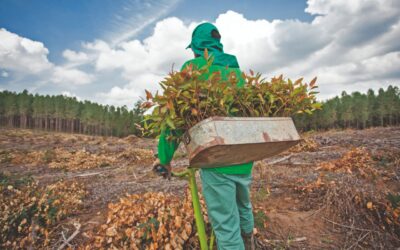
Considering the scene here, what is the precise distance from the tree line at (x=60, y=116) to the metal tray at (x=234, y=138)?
5091cm

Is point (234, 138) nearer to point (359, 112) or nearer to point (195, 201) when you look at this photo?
point (195, 201)

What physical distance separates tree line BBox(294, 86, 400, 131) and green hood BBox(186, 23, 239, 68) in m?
40.8

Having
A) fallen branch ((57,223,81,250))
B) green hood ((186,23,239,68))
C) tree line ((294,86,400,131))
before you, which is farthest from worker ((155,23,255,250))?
tree line ((294,86,400,131))

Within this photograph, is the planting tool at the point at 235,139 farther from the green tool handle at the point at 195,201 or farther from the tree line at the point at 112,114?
the tree line at the point at 112,114

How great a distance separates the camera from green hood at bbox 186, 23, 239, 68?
198 centimetres

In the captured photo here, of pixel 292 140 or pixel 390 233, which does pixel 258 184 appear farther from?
pixel 292 140

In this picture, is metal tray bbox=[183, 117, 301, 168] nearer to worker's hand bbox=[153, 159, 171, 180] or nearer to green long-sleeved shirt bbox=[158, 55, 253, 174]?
green long-sleeved shirt bbox=[158, 55, 253, 174]

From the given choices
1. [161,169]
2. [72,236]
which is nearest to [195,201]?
[161,169]

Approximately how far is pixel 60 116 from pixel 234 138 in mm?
62527

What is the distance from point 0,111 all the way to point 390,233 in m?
67.3

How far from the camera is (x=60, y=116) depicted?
2112 inches

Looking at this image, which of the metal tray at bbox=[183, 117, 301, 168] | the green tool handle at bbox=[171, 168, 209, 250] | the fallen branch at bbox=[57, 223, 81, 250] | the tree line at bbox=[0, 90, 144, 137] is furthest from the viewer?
the tree line at bbox=[0, 90, 144, 137]

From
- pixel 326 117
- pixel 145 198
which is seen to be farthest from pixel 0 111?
pixel 326 117

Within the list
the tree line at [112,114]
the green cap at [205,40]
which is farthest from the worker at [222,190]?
the tree line at [112,114]
